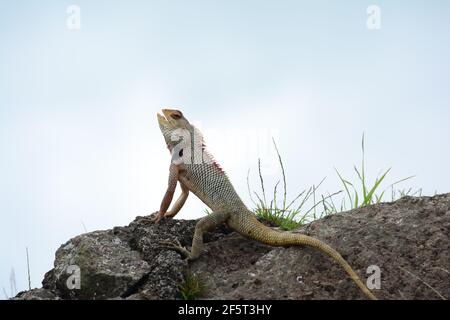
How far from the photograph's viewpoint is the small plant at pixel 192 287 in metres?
5.35

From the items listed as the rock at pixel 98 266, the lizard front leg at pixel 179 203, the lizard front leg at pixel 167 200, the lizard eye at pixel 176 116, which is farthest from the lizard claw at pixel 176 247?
the lizard eye at pixel 176 116

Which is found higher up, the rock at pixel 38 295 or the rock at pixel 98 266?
the rock at pixel 98 266

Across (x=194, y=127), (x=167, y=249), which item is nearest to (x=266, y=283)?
(x=167, y=249)

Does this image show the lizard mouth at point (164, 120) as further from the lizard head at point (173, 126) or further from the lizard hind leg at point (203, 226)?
the lizard hind leg at point (203, 226)

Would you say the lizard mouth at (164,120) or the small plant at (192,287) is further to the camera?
the lizard mouth at (164,120)

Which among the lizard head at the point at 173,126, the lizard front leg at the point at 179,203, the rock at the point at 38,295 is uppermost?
the lizard head at the point at 173,126

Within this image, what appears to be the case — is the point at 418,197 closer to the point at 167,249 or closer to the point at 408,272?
the point at 408,272

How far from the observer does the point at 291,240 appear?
5.79 m

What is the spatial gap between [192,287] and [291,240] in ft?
3.48

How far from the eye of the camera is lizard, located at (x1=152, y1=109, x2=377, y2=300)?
5.84m

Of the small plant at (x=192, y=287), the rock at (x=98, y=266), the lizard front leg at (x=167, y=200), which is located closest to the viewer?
the small plant at (x=192, y=287)

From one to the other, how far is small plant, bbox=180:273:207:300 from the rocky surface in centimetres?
5
